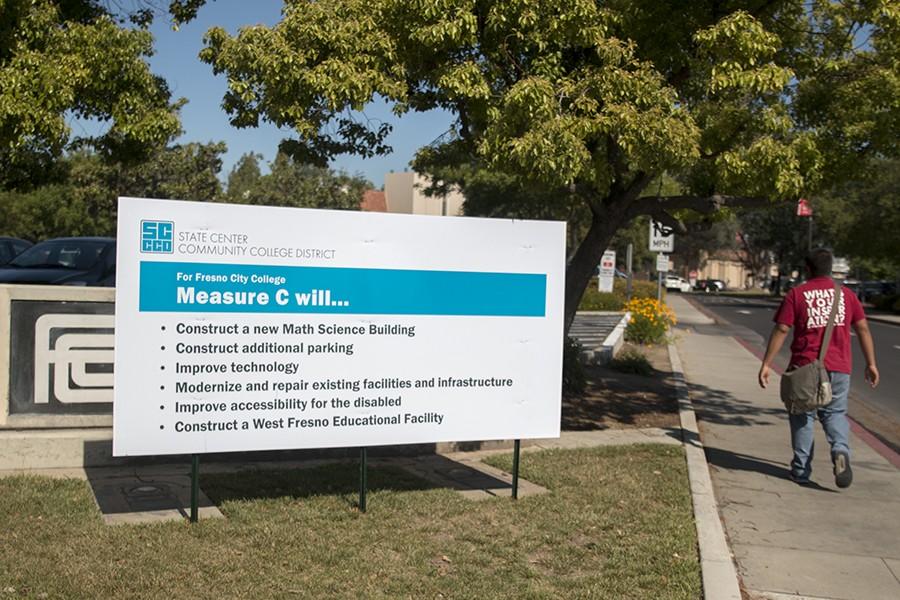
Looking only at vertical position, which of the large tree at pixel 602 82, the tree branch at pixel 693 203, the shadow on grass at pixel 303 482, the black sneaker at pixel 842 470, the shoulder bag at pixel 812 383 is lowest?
the shadow on grass at pixel 303 482

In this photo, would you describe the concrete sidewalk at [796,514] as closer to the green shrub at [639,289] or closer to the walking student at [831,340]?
the walking student at [831,340]

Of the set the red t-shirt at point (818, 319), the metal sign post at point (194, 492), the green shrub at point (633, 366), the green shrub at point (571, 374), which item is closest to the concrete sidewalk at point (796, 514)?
the red t-shirt at point (818, 319)

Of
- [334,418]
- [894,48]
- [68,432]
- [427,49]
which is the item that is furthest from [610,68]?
[68,432]

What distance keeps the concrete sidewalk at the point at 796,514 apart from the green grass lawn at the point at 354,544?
45cm

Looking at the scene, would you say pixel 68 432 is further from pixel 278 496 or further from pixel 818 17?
pixel 818 17

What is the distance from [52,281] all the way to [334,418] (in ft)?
24.6

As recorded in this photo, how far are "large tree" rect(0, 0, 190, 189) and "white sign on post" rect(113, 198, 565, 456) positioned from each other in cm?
483

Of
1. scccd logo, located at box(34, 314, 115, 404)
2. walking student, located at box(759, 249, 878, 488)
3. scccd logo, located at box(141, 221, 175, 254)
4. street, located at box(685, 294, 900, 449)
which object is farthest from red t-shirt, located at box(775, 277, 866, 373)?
scccd logo, located at box(34, 314, 115, 404)

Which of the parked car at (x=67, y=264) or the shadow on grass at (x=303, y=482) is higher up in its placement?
the parked car at (x=67, y=264)

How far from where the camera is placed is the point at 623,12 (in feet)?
A: 29.7

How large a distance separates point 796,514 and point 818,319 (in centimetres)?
151

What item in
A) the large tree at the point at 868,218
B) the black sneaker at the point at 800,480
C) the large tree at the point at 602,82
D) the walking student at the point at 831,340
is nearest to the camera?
the walking student at the point at 831,340

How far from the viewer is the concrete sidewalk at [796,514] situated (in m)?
5.23

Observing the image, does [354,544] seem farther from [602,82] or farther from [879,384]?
[879,384]
